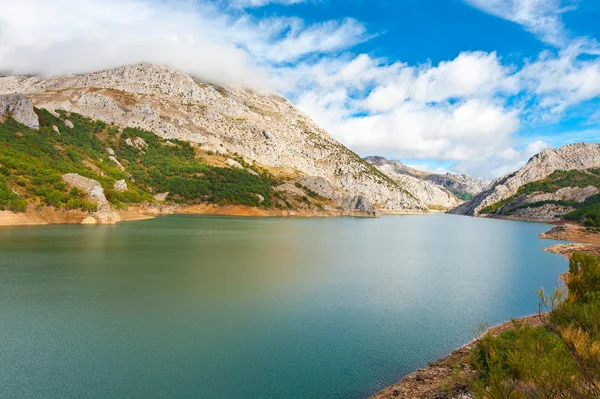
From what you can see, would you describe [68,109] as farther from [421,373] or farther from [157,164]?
[421,373]

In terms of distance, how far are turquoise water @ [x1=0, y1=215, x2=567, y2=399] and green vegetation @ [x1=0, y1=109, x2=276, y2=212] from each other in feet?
96.0

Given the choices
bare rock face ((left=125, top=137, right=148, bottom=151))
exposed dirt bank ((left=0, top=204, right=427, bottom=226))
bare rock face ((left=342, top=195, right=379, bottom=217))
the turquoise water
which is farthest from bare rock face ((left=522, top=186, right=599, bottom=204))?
bare rock face ((left=125, top=137, right=148, bottom=151))

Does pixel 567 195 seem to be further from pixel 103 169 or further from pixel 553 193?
pixel 103 169

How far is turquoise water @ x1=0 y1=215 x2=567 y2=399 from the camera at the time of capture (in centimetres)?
1241

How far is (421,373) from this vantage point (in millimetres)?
13250

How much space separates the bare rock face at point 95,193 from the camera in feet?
225

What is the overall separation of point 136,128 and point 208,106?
161 ft

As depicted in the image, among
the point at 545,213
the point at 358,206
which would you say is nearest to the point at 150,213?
the point at 358,206

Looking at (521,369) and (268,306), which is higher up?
(521,369)

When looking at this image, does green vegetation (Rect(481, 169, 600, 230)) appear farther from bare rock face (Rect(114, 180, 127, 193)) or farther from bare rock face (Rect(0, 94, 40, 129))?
bare rock face (Rect(0, 94, 40, 129))

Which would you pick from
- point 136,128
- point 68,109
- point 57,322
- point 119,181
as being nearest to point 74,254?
point 57,322

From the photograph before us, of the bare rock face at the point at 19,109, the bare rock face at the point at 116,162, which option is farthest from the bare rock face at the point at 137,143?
the bare rock face at the point at 19,109

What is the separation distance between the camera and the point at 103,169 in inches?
3999

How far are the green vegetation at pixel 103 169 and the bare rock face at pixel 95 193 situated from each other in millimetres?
1234
